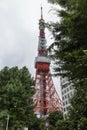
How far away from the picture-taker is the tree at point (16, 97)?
1108 inches

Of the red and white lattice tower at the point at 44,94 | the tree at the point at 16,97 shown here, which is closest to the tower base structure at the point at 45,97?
the red and white lattice tower at the point at 44,94

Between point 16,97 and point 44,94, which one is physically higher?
point 44,94

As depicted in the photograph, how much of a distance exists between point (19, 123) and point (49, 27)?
20556mm

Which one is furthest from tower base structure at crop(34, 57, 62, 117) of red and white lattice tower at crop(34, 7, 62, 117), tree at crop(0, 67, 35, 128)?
tree at crop(0, 67, 35, 128)

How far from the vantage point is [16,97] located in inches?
1127

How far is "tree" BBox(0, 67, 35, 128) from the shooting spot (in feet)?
92.3

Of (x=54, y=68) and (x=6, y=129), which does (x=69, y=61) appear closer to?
(x=54, y=68)

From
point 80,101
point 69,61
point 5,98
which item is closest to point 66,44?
point 69,61

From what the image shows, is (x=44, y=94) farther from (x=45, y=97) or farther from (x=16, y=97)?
(x=16, y=97)

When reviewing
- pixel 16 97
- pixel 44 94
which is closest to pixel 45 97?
pixel 44 94

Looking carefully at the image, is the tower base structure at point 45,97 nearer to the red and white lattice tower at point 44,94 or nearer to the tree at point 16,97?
the red and white lattice tower at point 44,94

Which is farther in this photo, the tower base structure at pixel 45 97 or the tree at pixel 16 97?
the tower base structure at pixel 45 97

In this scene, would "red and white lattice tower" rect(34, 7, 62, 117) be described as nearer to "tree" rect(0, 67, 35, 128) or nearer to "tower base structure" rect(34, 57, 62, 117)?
"tower base structure" rect(34, 57, 62, 117)

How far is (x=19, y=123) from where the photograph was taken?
28172 millimetres
